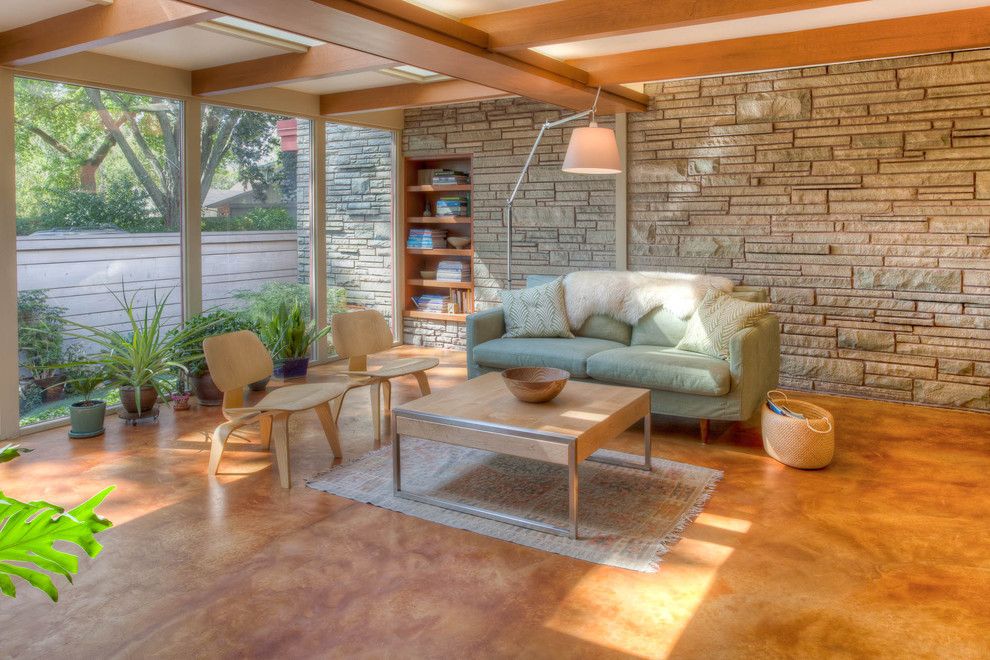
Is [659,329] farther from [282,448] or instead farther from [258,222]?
[258,222]

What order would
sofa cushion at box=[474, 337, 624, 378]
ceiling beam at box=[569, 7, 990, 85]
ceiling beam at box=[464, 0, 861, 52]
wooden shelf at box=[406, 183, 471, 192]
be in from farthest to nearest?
wooden shelf at box=[406, 183, 471, 192]
sofa cushion at box=[474, 337, 624, 378]
ceiling beam at box=[569, 7, 990, 85]
ceiling beam at box=[464, 0, 861, 52]

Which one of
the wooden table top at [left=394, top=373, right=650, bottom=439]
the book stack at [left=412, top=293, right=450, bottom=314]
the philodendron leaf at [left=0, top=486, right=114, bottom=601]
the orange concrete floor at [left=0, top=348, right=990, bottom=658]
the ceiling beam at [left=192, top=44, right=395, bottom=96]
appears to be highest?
the ceiling beam at [left=192, top=44, right=395, bottom=96]

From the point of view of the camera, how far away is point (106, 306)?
15.8ft

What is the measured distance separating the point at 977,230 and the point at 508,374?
3259 millimetres

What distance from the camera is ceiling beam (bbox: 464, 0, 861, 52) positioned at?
3.32 meters

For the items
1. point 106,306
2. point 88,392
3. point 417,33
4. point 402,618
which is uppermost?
point 417,33

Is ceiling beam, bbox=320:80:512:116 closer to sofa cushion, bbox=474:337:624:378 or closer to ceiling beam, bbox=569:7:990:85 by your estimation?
ceiling beam, bbox=569:7:990:85

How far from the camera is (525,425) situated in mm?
3180

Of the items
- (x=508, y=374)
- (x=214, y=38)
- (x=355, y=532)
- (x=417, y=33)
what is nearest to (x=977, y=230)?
(x=508, y=374)

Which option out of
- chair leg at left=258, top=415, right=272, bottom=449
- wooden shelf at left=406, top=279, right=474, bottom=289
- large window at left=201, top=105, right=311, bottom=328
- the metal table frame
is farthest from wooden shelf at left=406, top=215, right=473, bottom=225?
the metal table frame

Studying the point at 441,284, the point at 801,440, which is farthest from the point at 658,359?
the point at 441,284

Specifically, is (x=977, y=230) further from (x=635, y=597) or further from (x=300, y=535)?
(x=300, y=535)

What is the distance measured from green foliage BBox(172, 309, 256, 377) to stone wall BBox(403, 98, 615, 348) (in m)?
2.40

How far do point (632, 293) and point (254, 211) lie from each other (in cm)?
293
